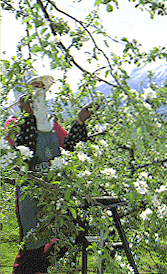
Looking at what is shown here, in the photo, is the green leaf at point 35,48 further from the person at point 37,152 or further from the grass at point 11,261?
the grass at point 11,261

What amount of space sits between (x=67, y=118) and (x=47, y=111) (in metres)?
0.44

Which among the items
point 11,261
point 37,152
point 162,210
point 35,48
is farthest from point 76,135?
→ point 11,261

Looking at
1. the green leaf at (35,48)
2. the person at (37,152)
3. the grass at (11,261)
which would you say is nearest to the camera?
the green leaf at (35,48)

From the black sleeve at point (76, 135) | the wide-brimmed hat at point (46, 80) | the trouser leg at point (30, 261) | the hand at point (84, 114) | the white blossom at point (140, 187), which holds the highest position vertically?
the wide-brimmed hat at point (46, 80)

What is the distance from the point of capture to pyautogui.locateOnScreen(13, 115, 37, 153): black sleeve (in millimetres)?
2278

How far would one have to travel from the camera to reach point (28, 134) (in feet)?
7.80

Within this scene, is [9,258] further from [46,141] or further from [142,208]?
[142,208]

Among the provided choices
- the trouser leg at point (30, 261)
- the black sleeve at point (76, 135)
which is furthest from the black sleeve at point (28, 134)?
the trouser leg at point (30, 261)

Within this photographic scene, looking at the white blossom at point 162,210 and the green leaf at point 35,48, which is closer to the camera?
the green leaf at point 35,48

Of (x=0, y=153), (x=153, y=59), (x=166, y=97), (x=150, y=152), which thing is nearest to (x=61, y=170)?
(x=0, y=153)

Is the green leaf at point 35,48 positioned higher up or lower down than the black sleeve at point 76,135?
lower down

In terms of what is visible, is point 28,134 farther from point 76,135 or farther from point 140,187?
point 140,187

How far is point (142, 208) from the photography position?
79.8 inches

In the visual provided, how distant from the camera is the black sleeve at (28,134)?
2.28m
